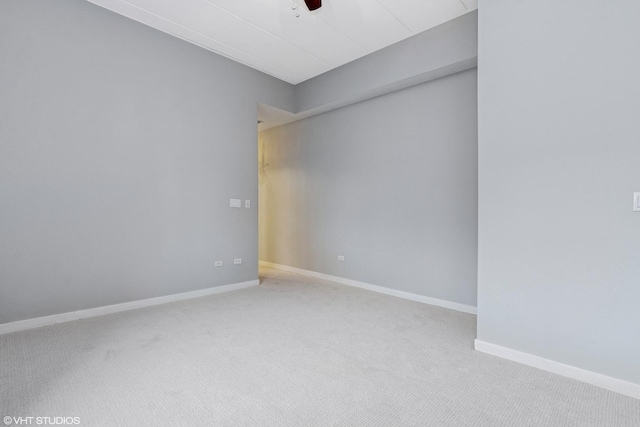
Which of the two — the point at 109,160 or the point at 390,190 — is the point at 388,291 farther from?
the point at 109,160

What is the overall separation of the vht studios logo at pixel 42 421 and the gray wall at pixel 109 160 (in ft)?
5.32

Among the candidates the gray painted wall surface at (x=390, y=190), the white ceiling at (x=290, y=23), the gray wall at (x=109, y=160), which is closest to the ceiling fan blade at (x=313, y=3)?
the white ceiling at (x=290, y=23)

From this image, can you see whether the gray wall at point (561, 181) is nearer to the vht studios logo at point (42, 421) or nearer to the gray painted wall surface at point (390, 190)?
the gray painted wall surface at point (390, 190)

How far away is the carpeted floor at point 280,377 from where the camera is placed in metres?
1.56

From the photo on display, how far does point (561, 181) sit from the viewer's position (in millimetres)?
1995

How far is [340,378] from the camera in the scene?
6.30 feet

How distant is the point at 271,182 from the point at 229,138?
70.1 inches

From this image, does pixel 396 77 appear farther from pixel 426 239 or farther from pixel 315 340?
pixel 315 340

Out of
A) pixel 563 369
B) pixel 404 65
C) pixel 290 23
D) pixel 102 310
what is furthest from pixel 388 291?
pixel 290 23

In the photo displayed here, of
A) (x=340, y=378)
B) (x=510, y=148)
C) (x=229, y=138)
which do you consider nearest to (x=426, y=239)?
(x=510, y=148)

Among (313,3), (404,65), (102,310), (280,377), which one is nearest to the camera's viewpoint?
(280,377)

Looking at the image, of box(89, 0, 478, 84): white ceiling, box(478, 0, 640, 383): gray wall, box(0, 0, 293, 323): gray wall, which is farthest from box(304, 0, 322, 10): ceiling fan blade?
box(0, 0, 293, 323): gray wall

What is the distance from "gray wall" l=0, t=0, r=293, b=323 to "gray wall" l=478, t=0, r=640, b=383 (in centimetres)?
310

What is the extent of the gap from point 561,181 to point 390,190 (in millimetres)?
2172
